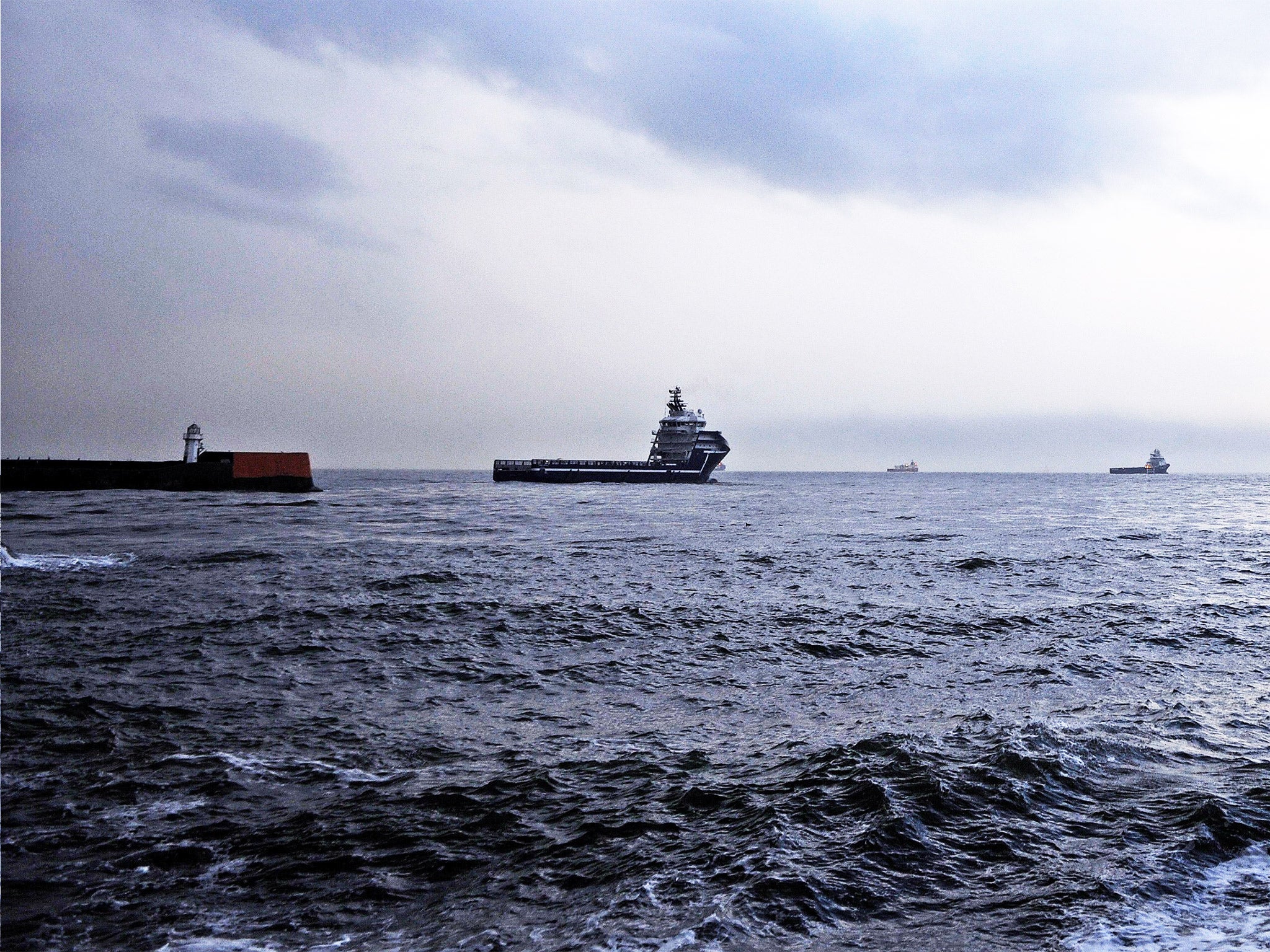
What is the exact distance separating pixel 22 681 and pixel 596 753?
7.48 m

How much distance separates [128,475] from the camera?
63.7m

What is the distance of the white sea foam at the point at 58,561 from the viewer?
2019 cm

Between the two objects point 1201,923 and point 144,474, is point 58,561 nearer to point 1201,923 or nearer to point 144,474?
point 1201,923

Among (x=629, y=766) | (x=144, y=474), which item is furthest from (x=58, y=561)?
(x=144, y=474)

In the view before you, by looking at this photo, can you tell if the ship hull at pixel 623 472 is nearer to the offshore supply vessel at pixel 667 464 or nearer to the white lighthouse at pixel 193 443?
the offshore supply vessel at pixel 667 464

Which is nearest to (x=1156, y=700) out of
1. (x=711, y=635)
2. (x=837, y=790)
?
(x=837, y=790)

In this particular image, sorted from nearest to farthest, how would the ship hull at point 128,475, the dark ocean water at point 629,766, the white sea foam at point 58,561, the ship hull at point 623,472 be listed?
the dark ocean water at point 629,766 → the white sea foam at point 58,561 → the ship hull at point 128,475 → the ship hull at point 623,472

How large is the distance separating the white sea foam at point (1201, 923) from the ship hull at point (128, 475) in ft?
229

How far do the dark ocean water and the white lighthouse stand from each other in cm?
5078

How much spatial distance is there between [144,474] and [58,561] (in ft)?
157

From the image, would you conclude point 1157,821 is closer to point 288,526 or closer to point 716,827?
point 716,827

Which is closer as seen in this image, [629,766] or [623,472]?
[629,766]

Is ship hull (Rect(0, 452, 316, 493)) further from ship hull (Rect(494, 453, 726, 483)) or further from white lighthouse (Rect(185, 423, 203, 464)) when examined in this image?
ship hull (Rect(494, 453, 726, 483))

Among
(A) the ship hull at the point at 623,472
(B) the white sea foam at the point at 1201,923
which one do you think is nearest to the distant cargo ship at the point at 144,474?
(A) the ship hull at the point at 623,472
